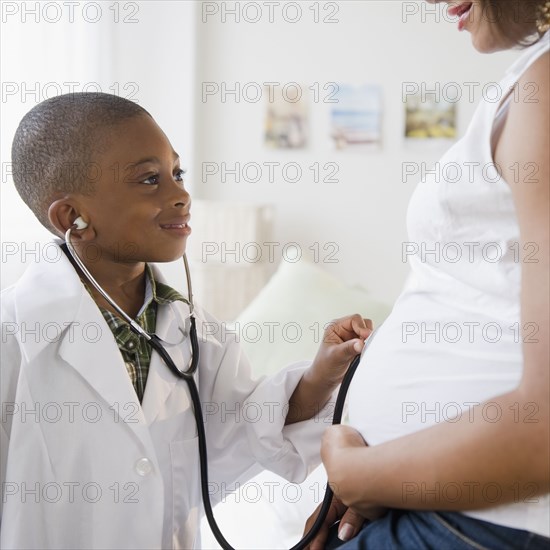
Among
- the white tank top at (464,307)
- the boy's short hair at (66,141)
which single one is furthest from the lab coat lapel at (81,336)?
the white tank top at (464,307)

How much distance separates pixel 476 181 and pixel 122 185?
58 centimetres

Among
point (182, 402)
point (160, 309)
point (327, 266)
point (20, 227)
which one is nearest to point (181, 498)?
point (182, 402)

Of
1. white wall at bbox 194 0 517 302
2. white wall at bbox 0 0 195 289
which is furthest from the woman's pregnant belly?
white wall at bbox 194 0 517 302

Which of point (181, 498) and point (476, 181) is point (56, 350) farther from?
point (476, 181)

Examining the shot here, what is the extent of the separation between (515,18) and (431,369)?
1.29 feet

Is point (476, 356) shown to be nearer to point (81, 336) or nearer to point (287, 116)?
point (81, 336)

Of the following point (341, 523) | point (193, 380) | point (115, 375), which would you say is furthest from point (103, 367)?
point (341, 523)

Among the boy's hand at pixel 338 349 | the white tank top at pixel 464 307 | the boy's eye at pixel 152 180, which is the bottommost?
the boy's hand at pixel 338 349

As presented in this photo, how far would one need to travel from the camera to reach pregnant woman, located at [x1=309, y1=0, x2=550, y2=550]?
771 mm

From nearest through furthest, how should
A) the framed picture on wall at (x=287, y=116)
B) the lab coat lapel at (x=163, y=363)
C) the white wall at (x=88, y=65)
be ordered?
the lab coat lapel at (x=163, y=363), the white wall at (x=88, y=65), the framed picture on wall at (x=287, y=116)

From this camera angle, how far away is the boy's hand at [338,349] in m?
1.20

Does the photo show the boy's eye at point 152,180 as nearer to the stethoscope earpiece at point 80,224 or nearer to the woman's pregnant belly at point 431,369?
the stethoscope earpiece at point 80,224

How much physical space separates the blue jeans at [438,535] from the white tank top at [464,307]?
13mm

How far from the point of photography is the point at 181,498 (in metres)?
1.22
